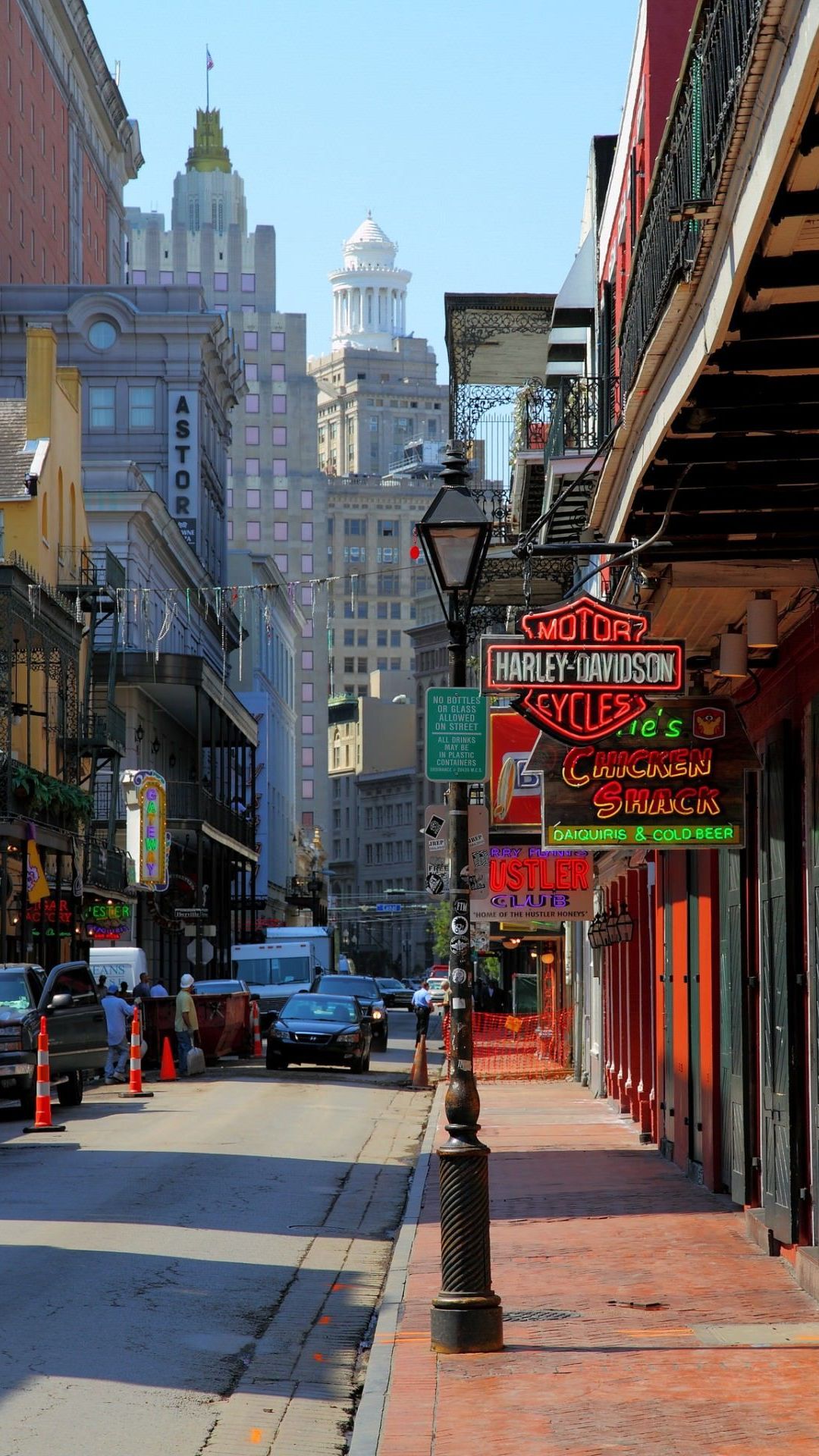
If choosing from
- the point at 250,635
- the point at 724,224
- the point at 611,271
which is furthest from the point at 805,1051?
the point at 250,635

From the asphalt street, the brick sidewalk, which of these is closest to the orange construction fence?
the asphalt street

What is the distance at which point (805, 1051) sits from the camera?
465 inches

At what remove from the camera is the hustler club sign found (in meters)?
10.7

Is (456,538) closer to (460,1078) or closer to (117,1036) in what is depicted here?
(460,1078)

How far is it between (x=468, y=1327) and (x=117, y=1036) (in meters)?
22.7

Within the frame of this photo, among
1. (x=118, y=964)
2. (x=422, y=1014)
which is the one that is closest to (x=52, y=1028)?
(x=422, y=1014)

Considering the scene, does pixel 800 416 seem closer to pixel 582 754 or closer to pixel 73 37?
pixel 582 754

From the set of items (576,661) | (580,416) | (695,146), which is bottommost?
(576,661)

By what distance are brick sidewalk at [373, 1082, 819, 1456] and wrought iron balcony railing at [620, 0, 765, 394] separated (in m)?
4.48

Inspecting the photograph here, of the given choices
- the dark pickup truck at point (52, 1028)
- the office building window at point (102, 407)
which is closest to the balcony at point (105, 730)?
the dark pickup truck at point (52, 1028)

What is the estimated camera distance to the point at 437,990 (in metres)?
75.6

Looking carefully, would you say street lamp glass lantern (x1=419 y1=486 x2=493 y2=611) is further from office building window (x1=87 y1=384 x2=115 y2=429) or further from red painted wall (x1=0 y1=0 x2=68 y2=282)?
office building window (x1=87 y1=384 x2=115 y2=429)

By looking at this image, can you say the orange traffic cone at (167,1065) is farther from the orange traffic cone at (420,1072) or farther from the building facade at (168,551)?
the building facade at (168,551)

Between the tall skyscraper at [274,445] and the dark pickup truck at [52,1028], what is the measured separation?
12348cm
